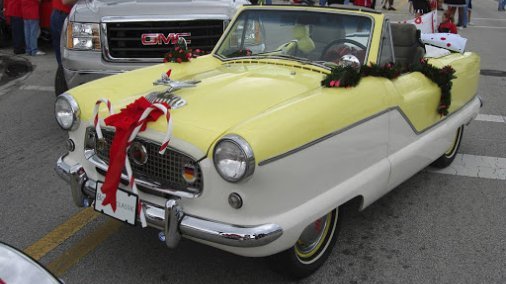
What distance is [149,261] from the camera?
3334 mm

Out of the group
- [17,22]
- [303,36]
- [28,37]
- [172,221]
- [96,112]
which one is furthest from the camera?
[28,37]

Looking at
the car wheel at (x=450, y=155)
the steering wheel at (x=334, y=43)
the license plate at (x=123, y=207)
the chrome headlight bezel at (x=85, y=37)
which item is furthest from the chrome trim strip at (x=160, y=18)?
the license plate at (x=123, y=207)

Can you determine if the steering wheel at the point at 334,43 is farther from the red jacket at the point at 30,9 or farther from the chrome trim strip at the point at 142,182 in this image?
the red jacket at the point at 30,9

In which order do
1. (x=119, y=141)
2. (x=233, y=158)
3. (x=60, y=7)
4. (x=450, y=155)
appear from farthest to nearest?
(x=60, y=7) < (x=450, y=155) < (x=119, y=141) < (x=233, y=158)

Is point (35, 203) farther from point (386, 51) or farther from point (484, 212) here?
point (484, 212)

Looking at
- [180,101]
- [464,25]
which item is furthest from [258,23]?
[464,25]

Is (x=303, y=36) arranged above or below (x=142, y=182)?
above

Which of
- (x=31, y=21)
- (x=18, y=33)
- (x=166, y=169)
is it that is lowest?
(x=166, y=169)

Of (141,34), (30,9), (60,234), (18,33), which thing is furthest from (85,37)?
(18,33)

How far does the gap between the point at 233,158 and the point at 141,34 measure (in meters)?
3.60

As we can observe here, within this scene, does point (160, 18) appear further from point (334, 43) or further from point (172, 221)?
point (172, 221)

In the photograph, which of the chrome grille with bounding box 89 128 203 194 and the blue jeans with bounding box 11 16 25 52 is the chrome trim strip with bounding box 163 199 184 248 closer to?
the chrome grille with bounding box 89 128 203 194

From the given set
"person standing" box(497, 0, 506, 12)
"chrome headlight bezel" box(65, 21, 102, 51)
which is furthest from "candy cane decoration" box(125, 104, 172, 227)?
"person standing" box(497, 0, 506, 12)

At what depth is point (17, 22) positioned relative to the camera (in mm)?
10648
